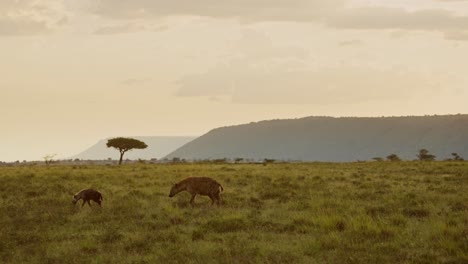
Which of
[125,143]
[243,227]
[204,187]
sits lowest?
[243,227]

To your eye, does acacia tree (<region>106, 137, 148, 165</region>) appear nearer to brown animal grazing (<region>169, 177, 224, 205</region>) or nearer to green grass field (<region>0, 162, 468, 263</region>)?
green grass field (<region>0, 162, 468, 263</region>)

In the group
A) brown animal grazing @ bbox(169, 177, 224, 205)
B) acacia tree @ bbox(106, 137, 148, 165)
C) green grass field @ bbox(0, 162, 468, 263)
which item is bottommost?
green grass field @ bbox(0, 162, 468, 263)

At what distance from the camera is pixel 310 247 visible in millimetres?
13930

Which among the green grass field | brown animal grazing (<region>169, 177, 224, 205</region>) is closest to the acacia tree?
the green grass field

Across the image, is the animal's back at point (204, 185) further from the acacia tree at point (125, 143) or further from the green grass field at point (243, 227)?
the acacia tree at point (125, 143)

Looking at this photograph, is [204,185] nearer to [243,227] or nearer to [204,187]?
[204,187]

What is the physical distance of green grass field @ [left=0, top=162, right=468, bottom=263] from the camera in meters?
13.3

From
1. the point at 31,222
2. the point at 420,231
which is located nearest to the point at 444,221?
the point at 420,231

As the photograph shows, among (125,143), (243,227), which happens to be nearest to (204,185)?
(243,227)

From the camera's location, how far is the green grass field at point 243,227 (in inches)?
523

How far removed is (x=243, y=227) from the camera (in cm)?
1678

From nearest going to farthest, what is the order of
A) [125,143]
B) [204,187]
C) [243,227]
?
[243,227], [204,187], [125,143]

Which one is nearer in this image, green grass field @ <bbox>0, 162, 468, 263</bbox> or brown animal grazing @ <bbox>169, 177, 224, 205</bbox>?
green grass field @ <bbox>0, 162, 468, 263</bbox>

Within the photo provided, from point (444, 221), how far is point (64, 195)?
624 inches
